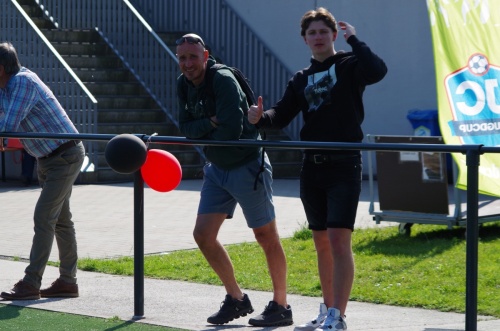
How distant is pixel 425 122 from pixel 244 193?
10.8 metres

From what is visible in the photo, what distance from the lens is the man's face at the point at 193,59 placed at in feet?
21.8

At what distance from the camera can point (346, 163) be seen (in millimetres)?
6332

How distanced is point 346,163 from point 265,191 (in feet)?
2.18

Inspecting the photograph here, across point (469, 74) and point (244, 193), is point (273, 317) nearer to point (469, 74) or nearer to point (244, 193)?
point (244, 193)

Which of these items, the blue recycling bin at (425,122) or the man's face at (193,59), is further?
the blue recycling bin at (425,122)

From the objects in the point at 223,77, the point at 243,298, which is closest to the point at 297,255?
the point at 243,298

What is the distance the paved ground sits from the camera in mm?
7074

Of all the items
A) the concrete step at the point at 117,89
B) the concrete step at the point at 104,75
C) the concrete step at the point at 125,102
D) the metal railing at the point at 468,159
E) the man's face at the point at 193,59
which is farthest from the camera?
the concrete step at the point at 104,75

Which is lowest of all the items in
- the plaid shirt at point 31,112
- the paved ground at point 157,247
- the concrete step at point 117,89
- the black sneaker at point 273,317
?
the paved ground at point 157,247

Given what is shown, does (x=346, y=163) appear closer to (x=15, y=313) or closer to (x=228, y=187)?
(x=228, y=187)

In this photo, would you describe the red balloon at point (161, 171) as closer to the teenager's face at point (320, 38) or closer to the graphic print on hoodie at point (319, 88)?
the graphic print on hoodie at point (319, 88)

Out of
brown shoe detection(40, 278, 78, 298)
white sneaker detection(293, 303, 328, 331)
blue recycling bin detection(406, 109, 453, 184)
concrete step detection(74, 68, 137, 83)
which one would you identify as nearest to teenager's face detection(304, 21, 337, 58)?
white sneaker detection(293, 303, 328, 331)

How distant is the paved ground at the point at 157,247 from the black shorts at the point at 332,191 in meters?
0.79

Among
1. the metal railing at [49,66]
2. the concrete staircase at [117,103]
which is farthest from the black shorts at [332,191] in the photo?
the concrete staircase at [117,103]
